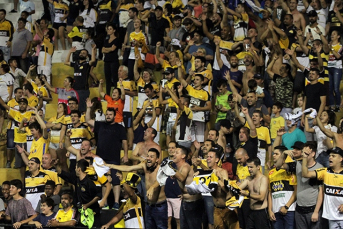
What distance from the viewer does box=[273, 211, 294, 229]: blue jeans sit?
11328 millimetres

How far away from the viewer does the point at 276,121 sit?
45.7 feet

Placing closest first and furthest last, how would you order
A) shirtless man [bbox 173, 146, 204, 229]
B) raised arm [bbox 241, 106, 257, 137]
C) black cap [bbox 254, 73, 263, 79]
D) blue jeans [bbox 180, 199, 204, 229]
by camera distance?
shirtless man [bbox 173, 146, 204, 229] → blue jeans [bbox 180, 199, 204, 229] → raised arm [bbox 241, 106, 257, 137] → black cap [bbox 254, 73, 263, 79]

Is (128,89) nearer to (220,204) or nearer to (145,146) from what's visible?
(145,146)

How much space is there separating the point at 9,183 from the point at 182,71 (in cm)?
447

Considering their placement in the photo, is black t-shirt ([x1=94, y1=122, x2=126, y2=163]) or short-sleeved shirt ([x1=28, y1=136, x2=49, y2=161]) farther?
short-sleeved shirt ([x1=28, y1=136, x2=49, y2=161])

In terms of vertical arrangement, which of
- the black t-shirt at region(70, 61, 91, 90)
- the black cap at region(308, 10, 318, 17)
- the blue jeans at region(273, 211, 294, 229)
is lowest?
the blue jeans at region(273, 211, 294, 229)

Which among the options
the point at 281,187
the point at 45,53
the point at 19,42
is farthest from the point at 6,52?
the point at 281,187

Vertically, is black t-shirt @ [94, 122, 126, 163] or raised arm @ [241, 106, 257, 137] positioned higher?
raised arm @ [241, 106, 257, 137]

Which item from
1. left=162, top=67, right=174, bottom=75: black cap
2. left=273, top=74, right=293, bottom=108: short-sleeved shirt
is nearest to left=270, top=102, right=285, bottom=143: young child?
left=273, top=74, right=293, bottom=108: short-sleeved shirt

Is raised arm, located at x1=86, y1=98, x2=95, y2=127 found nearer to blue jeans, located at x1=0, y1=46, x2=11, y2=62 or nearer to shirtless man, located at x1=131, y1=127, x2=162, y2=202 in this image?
shirtless man, located at x1=131, y1=127, x2=162, y2=202

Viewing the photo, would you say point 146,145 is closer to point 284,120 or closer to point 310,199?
point 284,120

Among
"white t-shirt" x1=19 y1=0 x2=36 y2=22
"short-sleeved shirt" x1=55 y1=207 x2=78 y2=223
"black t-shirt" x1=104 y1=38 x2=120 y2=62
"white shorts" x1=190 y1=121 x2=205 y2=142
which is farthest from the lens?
"white t-shirt" x1=19 y1=0 x2=36 y2=22

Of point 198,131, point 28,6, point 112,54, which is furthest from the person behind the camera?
point 28,6

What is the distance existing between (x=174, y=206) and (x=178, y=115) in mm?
2831
